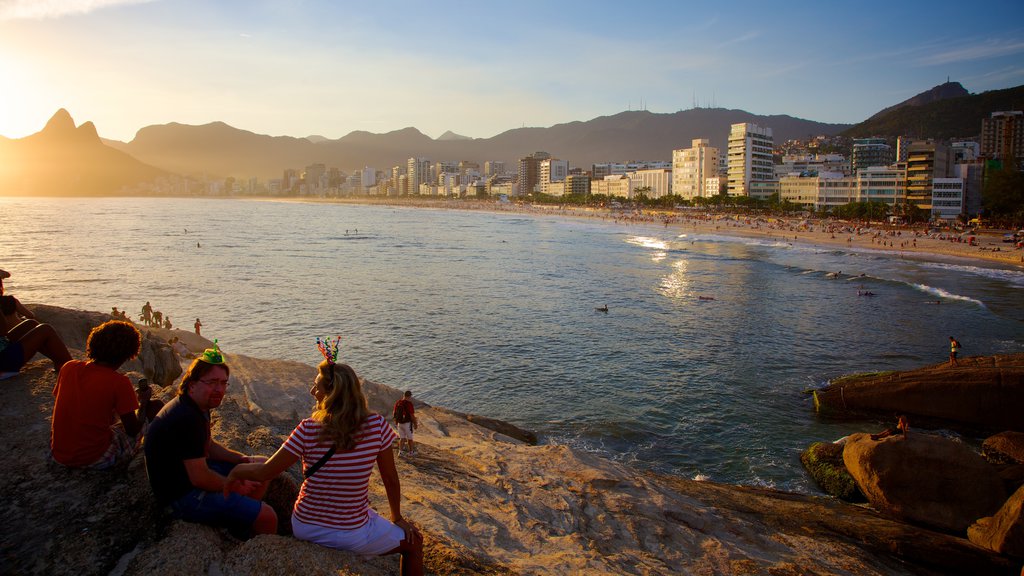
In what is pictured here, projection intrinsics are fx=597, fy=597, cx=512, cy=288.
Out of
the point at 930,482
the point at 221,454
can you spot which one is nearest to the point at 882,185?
the point at 930,482

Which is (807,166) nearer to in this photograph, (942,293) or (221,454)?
(942,293)

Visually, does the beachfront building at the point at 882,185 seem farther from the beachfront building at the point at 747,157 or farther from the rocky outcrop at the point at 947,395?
the rocky outcrop at the point at 947,395

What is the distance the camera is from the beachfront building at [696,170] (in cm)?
14825

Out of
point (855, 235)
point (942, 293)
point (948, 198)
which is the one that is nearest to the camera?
point (942, 293)

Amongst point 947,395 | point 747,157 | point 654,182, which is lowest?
point 947,395

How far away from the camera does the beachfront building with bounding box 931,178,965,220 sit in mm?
85125

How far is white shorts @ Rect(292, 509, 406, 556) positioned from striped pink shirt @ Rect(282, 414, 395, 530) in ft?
0.11

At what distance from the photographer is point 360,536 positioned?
364 cm

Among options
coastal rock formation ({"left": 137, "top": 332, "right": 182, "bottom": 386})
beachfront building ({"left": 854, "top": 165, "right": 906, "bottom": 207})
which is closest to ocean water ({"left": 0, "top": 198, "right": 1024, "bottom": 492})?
coastal rock formation ({"left": 137, "top": 332, "right": 182, "bottom": 386})

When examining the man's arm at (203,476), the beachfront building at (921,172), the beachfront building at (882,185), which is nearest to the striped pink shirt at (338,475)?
the man's arm at (203,476)

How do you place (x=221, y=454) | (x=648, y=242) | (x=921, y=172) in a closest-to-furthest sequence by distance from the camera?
(x=221, y=454), (x=648, y=242), (x=921, y=172)

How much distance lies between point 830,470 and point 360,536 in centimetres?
998

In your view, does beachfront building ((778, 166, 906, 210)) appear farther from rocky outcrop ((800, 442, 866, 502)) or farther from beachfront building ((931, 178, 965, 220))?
rocky outcrop ((800, 442, 866, 502))

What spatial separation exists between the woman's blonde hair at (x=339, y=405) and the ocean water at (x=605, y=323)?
30.9 ft
